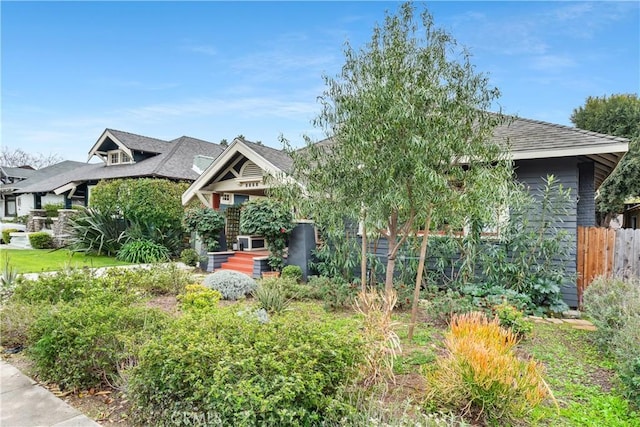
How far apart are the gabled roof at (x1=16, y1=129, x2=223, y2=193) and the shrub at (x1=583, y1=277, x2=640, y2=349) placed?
1733cm

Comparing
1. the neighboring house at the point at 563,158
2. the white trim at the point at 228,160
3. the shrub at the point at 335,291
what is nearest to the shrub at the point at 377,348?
the shrub at the point at 335,291

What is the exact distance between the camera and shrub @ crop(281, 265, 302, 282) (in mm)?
9477

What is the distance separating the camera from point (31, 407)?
3.40m

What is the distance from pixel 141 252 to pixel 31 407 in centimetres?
1137

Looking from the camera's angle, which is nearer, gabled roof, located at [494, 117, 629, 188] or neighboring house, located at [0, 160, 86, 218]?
gabled roof, located at [494, 117, 629, 188]

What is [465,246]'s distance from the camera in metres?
7.99

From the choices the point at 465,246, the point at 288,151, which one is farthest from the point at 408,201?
the point at 465,246

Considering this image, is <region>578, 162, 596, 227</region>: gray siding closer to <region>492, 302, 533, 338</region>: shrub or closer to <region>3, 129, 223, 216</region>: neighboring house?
<region>492, 302, 533, 338</region>: shrub

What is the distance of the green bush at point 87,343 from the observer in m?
3.67

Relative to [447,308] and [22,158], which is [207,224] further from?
[22,158]

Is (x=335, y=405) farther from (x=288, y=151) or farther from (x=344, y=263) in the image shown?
(x=344, y=263)

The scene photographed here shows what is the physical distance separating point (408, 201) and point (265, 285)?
4314mm

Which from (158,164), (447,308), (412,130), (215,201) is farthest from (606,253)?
(158,164)

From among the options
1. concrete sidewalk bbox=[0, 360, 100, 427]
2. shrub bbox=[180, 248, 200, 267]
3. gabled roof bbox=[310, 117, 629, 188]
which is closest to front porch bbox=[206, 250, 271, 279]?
shrub bbox=[180, 248, 200, 267]
